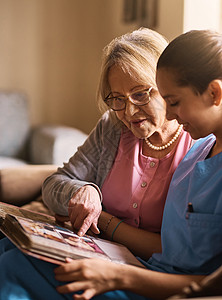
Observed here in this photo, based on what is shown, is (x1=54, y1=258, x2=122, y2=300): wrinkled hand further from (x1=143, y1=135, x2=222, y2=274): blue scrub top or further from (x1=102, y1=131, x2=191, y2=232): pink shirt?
(x1=102, y1=131, x2=191, y2=232): pink shirt

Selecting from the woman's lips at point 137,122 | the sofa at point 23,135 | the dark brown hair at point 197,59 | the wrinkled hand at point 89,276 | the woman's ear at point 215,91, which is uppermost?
the dark brown hair at point 197,59

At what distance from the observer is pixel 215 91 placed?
0.98 m

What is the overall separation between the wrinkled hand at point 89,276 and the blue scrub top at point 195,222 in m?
0.19

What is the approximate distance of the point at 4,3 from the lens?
3645 millimetres

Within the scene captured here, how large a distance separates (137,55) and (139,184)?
0.42 meters

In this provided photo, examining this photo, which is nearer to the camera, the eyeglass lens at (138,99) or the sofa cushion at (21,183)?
the eyeglass lens at (138,99)

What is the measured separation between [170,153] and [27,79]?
8.79 feet

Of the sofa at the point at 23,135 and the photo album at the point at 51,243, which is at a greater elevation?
the photo album at the point at 51,243

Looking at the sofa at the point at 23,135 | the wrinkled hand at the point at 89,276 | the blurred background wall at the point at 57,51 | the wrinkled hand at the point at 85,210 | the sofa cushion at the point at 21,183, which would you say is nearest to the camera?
the wrinkled hand at the point at 89,276

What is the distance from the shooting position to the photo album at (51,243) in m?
0.96

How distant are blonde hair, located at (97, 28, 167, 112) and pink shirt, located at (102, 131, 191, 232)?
0.24 m

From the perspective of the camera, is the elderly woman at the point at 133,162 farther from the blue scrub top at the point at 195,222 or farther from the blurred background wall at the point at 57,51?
the blurred background wall at the point at 57,51

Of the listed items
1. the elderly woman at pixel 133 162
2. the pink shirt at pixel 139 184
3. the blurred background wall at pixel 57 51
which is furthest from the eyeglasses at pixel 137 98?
the blurred background wall at pixel 57 51

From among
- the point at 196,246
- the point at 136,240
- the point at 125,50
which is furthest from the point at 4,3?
the point at 196,246
